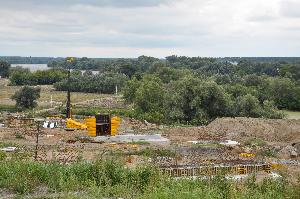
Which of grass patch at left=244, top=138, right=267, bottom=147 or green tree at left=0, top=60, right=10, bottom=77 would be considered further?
green tree at left=0, top=60, right=10, bottom=77

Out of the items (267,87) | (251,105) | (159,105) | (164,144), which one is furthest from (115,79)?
(164,144)

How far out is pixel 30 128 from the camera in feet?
93.5

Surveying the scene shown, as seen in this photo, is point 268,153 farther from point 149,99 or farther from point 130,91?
point 130,91

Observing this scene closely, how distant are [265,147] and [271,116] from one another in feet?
62.1

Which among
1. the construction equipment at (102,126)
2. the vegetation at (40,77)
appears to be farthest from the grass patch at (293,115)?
the vegetation at (40,77)

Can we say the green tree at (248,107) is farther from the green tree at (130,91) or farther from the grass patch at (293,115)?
the green tree at (130,91)

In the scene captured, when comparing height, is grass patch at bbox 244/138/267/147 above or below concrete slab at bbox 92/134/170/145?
below

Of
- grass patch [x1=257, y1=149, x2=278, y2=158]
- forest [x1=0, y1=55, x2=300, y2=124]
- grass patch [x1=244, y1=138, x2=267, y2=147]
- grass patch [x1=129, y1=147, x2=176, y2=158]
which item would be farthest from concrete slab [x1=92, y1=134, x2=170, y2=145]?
forest [x1=0, y1=55, x2=300, y2=124]

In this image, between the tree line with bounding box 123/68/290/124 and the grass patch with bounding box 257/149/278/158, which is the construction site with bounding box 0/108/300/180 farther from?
the tree line with bounding box 123/68/290/124

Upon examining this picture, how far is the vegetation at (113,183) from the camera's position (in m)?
8.95

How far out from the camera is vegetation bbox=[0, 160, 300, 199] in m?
8.95

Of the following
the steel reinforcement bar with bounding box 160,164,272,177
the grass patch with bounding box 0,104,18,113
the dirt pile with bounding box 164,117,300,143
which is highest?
the steel reinforcement bar with bounding box 160,164,272,177

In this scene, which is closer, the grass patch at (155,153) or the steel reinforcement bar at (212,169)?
the steel reinforcement bar at (212,169)

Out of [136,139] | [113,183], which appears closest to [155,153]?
[136,139]
